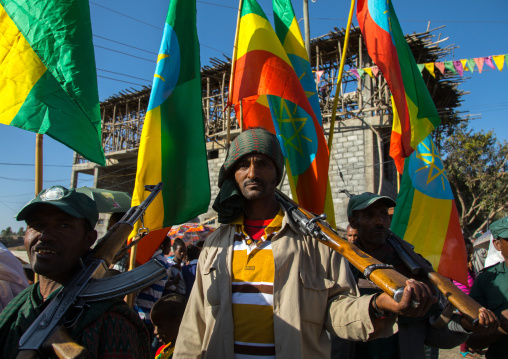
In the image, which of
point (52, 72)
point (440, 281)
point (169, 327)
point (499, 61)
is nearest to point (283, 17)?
point (52, 72)

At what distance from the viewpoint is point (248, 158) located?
6.88 feet

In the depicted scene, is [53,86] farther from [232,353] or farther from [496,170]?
[496,170]

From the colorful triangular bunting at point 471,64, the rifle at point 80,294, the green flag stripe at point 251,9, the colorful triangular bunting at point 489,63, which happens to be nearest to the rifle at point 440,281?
the rifle at point 80,294

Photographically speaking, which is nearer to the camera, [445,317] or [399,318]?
[445,317]

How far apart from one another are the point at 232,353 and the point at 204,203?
5.35 ft

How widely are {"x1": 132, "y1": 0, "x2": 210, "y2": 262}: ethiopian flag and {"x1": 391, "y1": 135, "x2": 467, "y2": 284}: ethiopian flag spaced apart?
7.52 feet

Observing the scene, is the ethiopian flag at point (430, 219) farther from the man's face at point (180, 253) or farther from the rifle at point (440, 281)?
the man's face at point (180, 253)

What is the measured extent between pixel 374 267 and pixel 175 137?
2237mm

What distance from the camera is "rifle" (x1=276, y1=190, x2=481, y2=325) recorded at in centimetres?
138

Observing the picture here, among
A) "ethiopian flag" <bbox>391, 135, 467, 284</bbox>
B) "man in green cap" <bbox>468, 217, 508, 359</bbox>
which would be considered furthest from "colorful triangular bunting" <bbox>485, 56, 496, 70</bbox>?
"man in green cap" <bbox>468, 217, 508, 359</bbox>

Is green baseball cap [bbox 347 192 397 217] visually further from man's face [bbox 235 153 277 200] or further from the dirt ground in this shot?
the dirt ground

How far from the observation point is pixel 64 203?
166 cm

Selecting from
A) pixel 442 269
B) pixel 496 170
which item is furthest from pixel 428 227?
pixel 496 170

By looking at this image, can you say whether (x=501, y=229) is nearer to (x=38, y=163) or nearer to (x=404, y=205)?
(x=404, y=205)
